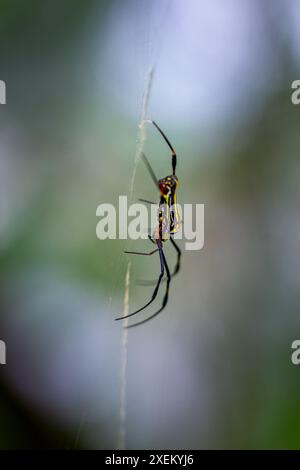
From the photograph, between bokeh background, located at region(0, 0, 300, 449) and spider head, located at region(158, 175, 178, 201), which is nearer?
spider head, located at region(158, 175, 178, 201)

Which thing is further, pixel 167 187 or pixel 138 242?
pixel 138 242

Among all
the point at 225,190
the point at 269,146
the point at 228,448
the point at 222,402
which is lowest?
the point at 228,448

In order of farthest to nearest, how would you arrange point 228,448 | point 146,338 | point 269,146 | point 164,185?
point 269,146
point 146,338
point 228,448
point 164,185

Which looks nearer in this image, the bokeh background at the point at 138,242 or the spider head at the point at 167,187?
the spider head at the point at 167,187

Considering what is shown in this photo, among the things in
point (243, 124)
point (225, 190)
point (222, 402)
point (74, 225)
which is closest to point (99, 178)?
point (74, 225)

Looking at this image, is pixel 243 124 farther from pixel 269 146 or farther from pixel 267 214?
pixel 267 214

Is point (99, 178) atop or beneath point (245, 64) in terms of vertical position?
beneath

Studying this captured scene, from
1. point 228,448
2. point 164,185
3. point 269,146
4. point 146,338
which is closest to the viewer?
point 164,185

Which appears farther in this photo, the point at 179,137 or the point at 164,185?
the point at 179,137
